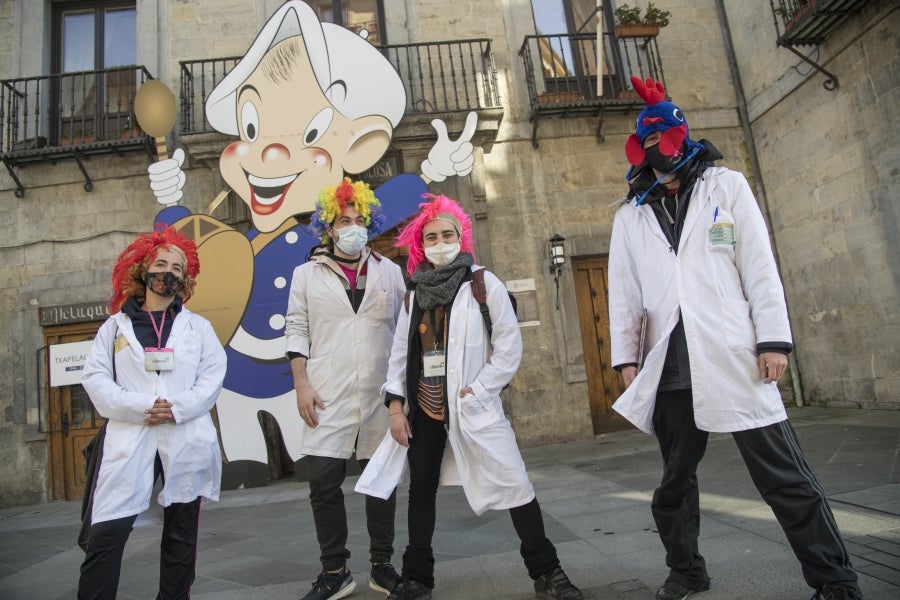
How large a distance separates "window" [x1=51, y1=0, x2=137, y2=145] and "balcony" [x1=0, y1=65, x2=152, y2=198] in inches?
0.6

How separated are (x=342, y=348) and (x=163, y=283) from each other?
3.04ft

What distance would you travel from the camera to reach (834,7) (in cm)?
669

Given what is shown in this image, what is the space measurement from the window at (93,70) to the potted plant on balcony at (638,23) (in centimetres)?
721

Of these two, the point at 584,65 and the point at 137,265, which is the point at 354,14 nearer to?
the point at 584,65

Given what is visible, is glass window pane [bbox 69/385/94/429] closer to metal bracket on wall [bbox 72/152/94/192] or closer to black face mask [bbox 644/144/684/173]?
metal bracket on wall [bbox 72/152/94/192]

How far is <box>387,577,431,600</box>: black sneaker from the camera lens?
2.52m

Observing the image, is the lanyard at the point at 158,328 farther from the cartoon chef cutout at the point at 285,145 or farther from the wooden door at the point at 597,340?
the wooden door at the point at 597,340

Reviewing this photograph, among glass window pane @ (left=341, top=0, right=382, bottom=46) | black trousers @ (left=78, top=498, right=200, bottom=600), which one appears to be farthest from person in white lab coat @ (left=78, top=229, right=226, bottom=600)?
glass window pane @ (left=341, top=0, right=382, bottom=46)

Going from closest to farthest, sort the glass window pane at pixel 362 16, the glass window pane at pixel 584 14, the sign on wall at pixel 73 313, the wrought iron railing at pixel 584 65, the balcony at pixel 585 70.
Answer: the sign on wall at pixel 73 313, the balcony at pixel 585 70, the wrought iron railing at pixel 584 65, the glass window pane at pixel 362 16, the glass window pane at pixel 584 14

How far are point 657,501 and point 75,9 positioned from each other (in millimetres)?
11018

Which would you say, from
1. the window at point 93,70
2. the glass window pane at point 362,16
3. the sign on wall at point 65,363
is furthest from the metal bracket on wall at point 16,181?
the glass window pane at point 362,16

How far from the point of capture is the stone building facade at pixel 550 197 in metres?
7.31

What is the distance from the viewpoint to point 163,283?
2742 millimetres

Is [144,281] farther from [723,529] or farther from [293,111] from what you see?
[293,111]
